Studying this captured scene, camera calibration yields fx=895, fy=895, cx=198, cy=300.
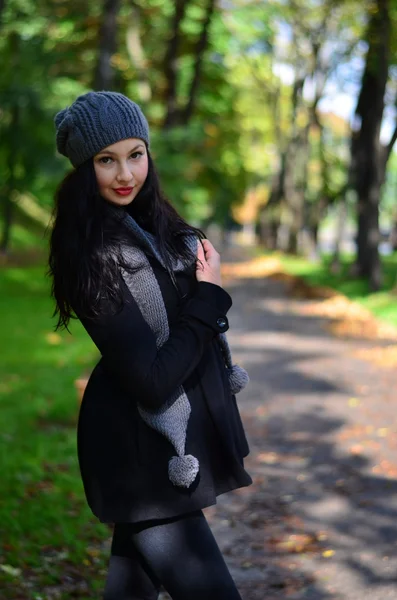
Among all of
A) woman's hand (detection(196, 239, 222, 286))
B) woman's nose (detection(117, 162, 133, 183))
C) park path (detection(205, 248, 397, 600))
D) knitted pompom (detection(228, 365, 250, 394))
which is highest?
woman's nose (detection(117, 162, 133, 183))

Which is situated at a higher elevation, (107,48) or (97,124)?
(107,48)

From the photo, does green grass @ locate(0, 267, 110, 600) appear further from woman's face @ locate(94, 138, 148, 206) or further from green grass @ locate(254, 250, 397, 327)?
green grass @ locate(254, 250, 397, 327)

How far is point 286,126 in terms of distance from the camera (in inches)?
1863

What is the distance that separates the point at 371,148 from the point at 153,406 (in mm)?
19341

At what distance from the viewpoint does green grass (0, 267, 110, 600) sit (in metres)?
4.59

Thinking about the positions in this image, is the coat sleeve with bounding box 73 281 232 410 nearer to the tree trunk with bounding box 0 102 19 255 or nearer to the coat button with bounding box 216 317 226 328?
the coat button with bounding box 216 317 226 328

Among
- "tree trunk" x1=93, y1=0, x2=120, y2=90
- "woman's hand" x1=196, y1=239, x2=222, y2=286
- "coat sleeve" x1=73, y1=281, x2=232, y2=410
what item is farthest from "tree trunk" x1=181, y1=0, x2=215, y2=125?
"coat sleeve" x1=73, y1=281, x2=232, y2=410

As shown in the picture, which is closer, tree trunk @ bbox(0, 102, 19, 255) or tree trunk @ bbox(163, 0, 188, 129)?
tree trunk @ bbox(163, 0, 188, 129)

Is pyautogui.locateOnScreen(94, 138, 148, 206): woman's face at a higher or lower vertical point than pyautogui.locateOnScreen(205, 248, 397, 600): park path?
higher

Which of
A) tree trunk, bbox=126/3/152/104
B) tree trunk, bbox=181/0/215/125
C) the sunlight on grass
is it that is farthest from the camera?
tree trunk, bbox=126/3/152/104

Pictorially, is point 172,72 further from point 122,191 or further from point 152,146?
point 122,191

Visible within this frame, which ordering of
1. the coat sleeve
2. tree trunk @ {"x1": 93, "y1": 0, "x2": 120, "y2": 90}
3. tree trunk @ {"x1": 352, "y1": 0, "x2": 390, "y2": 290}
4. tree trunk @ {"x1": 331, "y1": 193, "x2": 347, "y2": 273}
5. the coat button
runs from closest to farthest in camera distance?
the coat sleeve
the coat button
tree trunk @ {"x1": 93, "y1": 0, "x2": 120, "y2": 90}
tree trunk @ {"x1": 352, "y1": 0, "x2": 390, "y2": 290}
tree trunk @ {"x1": 331, "y1": 193, "x2": 347, "y2": 273}

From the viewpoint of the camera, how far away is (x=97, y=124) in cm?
258

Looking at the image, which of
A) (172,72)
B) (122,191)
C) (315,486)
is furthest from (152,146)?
(122,191)
